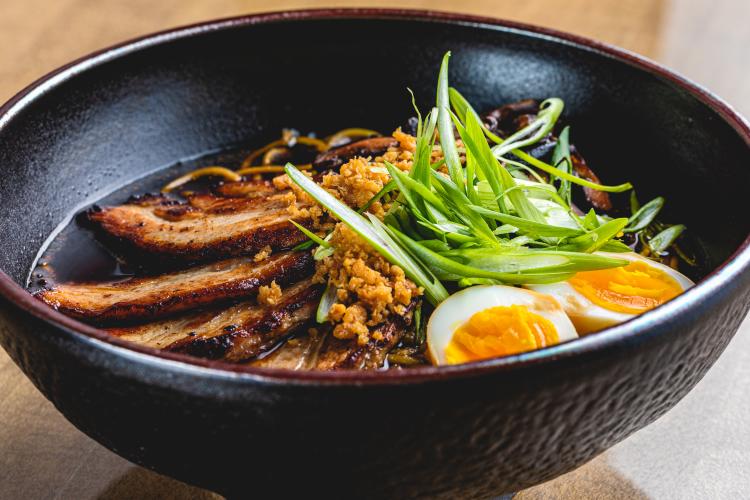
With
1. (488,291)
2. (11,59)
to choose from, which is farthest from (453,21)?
(11,59)

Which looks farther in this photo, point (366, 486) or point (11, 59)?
point (11, 59)

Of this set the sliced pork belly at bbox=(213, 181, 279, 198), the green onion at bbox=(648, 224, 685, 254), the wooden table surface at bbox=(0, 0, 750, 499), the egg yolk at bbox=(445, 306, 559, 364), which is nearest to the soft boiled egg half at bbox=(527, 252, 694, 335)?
the egg yolk at bbox=(445, 306, 559, 364)

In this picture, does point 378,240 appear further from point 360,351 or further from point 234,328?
point 234,328

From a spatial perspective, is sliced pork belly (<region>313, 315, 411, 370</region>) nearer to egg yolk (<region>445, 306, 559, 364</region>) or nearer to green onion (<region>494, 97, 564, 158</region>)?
egg yolk (<region>445, 306, 559, 364</region>)

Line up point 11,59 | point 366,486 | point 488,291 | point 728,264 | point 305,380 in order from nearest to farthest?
point 305,380 < point 366,486 < point 728,264 < point 488,291 < point 11,59

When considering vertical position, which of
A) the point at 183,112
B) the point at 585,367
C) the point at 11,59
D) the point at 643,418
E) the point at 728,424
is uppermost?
the point at 11,59

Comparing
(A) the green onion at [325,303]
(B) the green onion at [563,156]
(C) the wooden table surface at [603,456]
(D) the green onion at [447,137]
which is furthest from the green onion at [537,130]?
(C) the wooden table surface at [603,456]

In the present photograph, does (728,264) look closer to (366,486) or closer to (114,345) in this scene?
(366,486)
